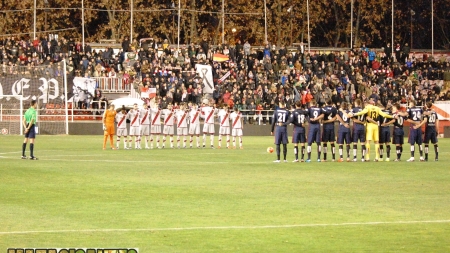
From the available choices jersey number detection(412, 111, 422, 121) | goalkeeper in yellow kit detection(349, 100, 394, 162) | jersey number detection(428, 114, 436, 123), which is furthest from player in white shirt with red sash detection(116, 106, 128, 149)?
jersey number detection(428, 114, 436, 123)

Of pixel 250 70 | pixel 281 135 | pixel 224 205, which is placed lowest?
pixel 224 205

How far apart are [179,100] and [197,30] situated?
76.3 ft

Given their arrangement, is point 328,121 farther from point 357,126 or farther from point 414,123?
point 414,123

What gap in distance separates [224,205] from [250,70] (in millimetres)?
42649

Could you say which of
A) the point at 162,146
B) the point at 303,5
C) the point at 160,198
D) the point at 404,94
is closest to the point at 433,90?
the point at 404,94

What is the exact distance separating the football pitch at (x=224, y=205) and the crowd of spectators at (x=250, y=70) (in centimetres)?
2314

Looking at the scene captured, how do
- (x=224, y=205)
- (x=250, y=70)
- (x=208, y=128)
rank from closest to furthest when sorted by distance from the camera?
1. (x=224, y=205)
2. (x=208, y=128)
3. (x=250, y=70)

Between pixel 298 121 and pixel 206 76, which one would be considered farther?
pixel 206 76

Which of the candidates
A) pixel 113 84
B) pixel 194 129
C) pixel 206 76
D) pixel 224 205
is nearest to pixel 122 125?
pixel 194 129

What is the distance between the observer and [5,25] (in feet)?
241

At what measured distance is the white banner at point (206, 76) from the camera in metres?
59.9

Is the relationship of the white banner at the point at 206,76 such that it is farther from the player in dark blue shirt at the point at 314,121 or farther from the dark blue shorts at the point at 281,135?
the dark blue shorts at the point at 281,135

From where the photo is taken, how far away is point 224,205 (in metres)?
20.7

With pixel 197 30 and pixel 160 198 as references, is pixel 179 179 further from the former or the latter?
pixel 197 30
